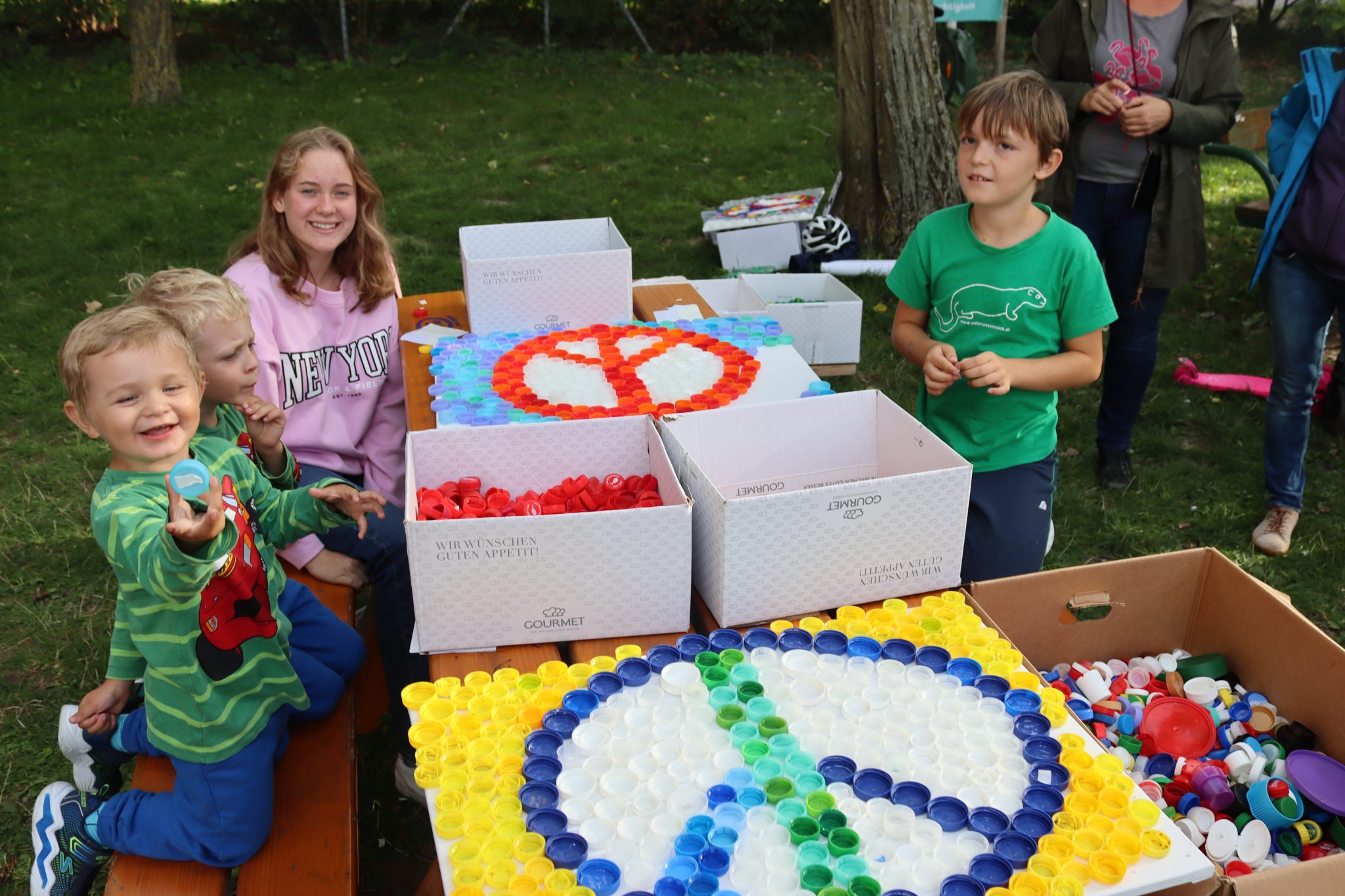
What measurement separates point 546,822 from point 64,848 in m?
1.35

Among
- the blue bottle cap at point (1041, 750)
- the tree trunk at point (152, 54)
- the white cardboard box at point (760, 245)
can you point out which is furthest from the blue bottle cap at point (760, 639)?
the tree trunk at point (152, 54)

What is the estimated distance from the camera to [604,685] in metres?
1.72

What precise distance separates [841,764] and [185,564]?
1094 millimetres

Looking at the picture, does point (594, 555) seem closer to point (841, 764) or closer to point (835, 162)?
point (841, 764)

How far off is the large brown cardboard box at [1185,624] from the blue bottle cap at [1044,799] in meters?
0.49

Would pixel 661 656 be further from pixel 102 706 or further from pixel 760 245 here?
pixel 760 245

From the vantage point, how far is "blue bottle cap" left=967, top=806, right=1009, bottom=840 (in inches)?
56.5

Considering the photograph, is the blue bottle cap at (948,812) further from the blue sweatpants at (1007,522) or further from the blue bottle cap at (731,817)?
the blue sweatpants at (1007,522)

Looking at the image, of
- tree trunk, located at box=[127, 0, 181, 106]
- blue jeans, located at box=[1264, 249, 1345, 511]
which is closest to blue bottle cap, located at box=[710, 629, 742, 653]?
blue jeans, located at box=[1264, 249, 1345, 511]

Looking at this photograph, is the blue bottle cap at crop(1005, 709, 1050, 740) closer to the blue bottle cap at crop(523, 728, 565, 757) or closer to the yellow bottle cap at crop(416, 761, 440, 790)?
the blue bottle cap at crop(523, 728, 565, 757)

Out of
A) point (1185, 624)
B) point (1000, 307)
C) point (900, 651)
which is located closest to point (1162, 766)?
point (1185, 624)

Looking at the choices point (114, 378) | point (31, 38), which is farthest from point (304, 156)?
point (31, 38)

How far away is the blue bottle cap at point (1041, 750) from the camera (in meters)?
1.56

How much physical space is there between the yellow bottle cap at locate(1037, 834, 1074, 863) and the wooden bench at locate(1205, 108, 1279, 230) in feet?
11.7
